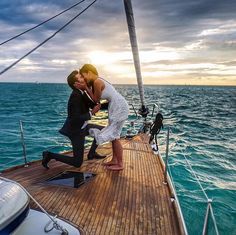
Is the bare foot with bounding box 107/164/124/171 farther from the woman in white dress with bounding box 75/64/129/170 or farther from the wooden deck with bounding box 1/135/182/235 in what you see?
the woman in white dress with bounding box 75/64/129/170

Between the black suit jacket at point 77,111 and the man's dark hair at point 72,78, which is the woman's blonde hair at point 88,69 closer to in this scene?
the man's dark hair at point 72,78

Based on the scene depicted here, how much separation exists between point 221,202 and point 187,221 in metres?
1.57

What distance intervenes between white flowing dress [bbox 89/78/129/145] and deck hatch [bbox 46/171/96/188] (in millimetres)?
683

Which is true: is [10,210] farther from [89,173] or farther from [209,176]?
[209,176]

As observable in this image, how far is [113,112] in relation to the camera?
5.05 m

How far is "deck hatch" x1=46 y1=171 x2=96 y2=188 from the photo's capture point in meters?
4.80

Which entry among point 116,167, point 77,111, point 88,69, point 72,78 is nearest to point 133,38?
point 88,69

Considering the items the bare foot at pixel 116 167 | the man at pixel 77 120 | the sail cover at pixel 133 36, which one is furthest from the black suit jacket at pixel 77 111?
the sail cover at pixel 133 36

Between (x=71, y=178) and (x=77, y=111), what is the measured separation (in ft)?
3.99

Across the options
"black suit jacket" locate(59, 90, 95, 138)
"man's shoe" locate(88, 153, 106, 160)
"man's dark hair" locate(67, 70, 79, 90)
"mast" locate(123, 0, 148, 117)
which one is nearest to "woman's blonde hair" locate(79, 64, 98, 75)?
"man's dark hair" locate(67, 70, 79, 90)

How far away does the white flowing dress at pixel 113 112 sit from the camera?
16.5ft

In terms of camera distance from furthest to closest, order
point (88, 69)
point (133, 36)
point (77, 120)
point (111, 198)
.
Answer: point (133, 36) → point (77, 120) → point (88, 69) → point (111, 198)

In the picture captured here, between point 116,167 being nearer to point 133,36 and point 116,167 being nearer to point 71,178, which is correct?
point 71,178

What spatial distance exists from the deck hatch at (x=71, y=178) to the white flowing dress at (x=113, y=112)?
0.68m
